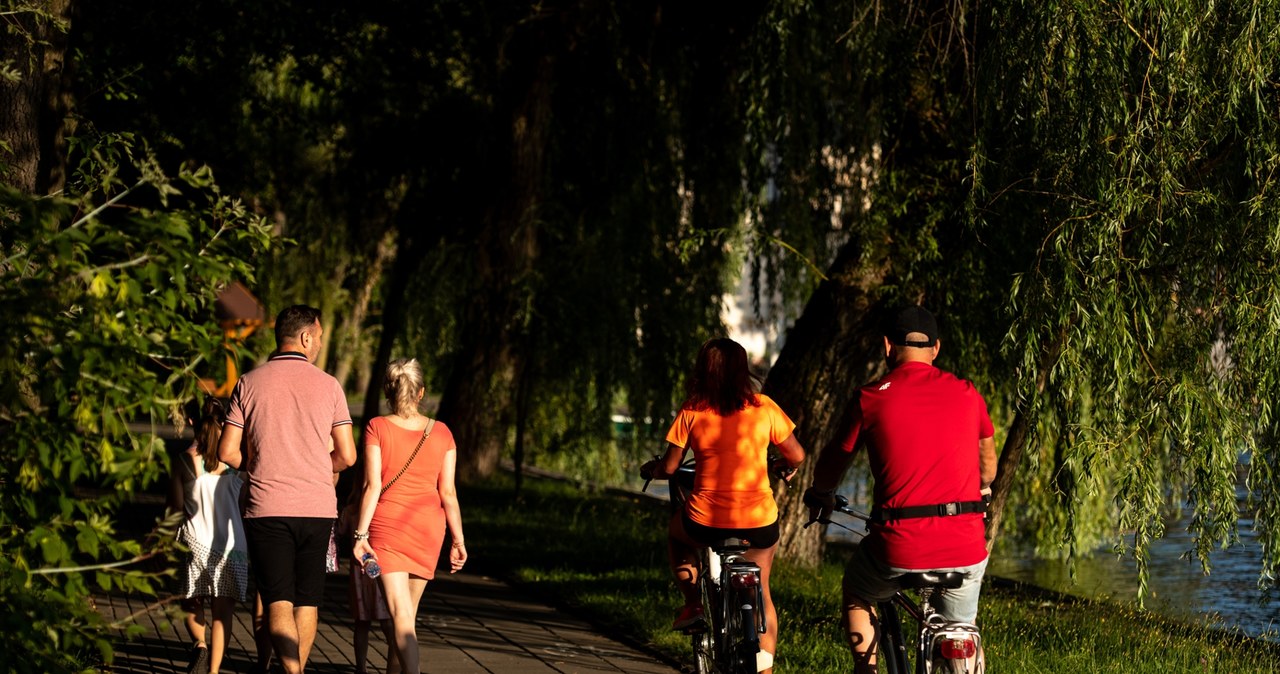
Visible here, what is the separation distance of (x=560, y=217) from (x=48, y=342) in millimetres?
12682

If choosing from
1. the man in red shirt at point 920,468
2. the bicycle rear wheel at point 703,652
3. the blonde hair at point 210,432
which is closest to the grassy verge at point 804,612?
the bicycle rear wheel at point 703,652

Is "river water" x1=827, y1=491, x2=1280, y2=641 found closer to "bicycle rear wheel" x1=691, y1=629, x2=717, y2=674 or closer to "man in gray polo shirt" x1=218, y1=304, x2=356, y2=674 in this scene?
"bicycle rear wheel" x1=691, y1=629, x2=717, y2=674

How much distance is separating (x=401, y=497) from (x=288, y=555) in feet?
1.97

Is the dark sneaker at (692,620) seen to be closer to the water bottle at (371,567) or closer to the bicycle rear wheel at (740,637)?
the bicycle rear wheel at (740,637)

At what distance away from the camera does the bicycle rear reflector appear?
5121 millimetres

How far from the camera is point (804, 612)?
32.6ft

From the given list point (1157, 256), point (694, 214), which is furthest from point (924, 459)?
point (694, 214)

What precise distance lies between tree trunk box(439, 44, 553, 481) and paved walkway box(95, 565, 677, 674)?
19.1 ft

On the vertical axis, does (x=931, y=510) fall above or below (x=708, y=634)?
above

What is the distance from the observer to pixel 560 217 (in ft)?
55.6

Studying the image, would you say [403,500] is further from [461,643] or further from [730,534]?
[461,643]

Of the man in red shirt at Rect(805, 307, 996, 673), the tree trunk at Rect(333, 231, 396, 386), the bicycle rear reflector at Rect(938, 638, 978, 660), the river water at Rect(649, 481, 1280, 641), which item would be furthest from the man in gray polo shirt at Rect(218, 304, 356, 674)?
the tree trunk at Rect(333, 231, 396, 386)

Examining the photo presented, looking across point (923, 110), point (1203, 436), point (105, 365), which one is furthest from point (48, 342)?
point (923, 110)

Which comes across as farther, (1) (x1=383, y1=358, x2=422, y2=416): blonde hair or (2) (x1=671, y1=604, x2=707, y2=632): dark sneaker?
(1) (x1=383, y1=358, x2=422, y2=416): blonde hair
